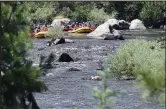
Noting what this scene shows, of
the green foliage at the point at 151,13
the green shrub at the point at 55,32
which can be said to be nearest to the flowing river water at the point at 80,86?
the green shrub at the point at 55,32

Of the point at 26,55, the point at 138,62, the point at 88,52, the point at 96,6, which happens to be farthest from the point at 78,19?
the point at 26,55

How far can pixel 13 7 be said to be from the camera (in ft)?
13.3

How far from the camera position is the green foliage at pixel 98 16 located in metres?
39.0

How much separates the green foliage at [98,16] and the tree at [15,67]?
114ft

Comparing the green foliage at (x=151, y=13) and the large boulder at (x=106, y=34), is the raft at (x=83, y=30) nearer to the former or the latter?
the large boulder at (x=106, y=34)

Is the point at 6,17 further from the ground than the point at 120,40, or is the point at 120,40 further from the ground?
the point at 6,17

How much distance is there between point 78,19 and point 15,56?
37.9 metres

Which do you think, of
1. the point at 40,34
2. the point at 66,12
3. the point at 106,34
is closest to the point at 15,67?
the point at 106,34

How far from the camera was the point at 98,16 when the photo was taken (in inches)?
1556

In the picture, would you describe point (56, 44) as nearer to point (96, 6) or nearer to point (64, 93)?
point (64, 93)

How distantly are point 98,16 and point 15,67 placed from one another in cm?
3572

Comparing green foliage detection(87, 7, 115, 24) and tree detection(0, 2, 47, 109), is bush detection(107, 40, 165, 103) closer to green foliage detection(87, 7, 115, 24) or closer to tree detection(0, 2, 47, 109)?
tree detection(0, 2, 47, 109)

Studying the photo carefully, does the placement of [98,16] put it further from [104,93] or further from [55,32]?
[104,93]

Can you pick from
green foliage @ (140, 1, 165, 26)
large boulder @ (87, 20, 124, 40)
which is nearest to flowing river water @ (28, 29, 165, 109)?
large boulder @ (87, 20, 124, 40)
